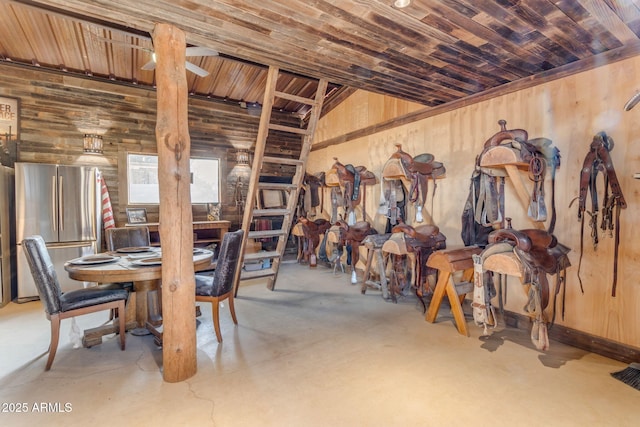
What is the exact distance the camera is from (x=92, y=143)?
16.3ft

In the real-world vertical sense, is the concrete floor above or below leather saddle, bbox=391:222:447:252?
below

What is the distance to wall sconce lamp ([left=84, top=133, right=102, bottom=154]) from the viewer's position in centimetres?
495

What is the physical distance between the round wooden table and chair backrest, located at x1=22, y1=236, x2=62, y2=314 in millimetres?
148

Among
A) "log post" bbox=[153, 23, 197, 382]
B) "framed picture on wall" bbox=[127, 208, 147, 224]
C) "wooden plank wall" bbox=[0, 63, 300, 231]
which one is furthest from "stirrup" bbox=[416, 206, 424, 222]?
"framed picture on wall" bbox=[127, 208, 147, 224]

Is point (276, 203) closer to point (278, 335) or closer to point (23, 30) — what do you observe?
point (278, 335)

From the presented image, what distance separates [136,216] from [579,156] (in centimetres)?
596

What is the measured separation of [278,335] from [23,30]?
4886mm

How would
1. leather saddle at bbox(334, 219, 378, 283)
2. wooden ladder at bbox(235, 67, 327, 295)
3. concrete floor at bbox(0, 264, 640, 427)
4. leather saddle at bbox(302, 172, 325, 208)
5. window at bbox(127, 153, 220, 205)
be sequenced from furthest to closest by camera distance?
1. leather saddle at bbox(302, 172, 325, 208)
2. window at bbox(127, 153, 220, 205)
3. leather saddle at bbox(334, 219, 378, 283)
4. wooden ladder at bbox(235, 67, 327, 295)
5. concrete floor at bbox(0, 264, 640, 427)

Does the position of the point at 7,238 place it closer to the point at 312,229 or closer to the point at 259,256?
the point at 259,256

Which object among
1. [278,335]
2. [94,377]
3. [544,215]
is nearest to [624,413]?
[544,215]

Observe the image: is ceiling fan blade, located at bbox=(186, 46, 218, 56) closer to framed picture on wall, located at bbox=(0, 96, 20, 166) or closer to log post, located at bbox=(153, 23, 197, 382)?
log post, located at bbox=(153, 23, 197, 382)

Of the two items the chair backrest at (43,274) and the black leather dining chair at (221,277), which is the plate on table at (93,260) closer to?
the chair backrest at (43,274)

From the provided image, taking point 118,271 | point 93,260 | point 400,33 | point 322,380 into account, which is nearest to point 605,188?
point 400,33

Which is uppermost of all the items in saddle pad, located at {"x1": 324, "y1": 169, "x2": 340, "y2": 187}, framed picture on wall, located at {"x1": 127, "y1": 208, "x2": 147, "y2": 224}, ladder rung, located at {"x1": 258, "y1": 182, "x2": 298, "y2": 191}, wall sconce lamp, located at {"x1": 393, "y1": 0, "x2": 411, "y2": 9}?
wall sconce lamp, located at {"x1": 393, "y1": 0, "x2": 411, "y2": 9}
